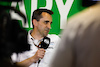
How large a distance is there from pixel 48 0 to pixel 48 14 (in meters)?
0.45

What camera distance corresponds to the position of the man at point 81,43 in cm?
72

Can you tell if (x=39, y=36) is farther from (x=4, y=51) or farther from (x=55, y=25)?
(x=4, y=51)

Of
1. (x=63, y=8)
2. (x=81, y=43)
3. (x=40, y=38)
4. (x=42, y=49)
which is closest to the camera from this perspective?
(x=81, y=43)

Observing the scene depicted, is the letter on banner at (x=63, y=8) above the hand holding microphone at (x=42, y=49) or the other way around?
above

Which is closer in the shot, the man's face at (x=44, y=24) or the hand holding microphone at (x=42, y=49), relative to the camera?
the hand holding microphone at (x=42, y=49)

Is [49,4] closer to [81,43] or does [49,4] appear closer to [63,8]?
[63,8]

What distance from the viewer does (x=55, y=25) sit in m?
3.07

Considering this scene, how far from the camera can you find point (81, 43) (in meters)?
0.73

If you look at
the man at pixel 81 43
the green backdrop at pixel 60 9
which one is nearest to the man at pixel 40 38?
the green backdrop at pixel 60 9

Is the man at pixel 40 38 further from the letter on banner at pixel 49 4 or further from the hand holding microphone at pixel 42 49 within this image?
the letter on banner at pixel 49 4

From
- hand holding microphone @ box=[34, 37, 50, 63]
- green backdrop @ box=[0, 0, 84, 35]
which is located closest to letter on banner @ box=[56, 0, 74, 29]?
green backdrop @ box=[0, 0, 84, 35]

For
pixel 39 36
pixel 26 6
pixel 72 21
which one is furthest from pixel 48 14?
pixel 72 21

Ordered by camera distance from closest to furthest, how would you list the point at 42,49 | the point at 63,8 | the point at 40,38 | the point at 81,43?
the point at 81,43 < the point at 42,49 < the point at 40,38 < the point at 63,8

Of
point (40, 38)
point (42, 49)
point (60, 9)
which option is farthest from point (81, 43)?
point (60, 9)
